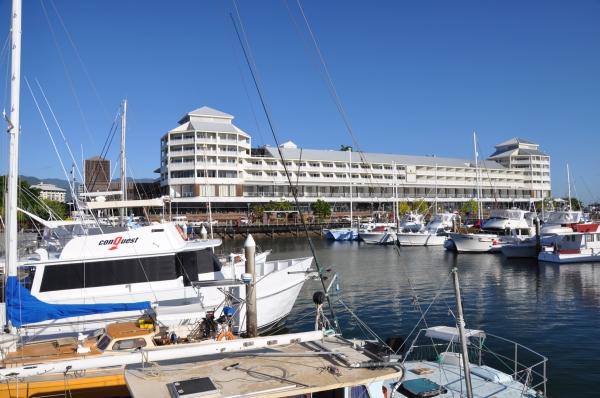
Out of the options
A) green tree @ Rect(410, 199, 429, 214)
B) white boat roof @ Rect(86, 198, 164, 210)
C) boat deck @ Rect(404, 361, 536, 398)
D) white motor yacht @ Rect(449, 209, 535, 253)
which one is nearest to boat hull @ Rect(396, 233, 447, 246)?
white motor yacht @ Rect(449, 209, 535, 253)

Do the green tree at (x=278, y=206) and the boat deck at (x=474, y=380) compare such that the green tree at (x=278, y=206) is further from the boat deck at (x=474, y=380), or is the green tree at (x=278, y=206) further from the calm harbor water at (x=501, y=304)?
the boat deck at (x=474, y=380)

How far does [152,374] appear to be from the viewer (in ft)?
20.8

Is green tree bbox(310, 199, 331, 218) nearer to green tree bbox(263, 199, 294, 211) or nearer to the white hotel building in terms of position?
green tree bbox(263, 199, 294, 211)

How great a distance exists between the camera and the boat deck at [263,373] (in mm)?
5859

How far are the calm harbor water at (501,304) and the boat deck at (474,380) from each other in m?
2.06

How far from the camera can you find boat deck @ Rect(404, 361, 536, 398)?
33.3ft

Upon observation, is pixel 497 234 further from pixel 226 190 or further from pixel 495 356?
pixel 226 190

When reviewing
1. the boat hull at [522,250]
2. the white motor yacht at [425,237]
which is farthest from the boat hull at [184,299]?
the white motor yacht at [425,237]

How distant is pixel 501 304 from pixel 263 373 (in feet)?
67.6

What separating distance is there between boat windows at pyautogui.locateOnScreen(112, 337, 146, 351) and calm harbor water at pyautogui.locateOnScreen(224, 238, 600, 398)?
615 cm

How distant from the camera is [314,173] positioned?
95.3m

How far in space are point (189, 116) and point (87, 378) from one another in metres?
79.5

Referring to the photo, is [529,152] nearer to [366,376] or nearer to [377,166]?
[377,166]

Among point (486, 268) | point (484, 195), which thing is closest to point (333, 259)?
point (486, 268)
